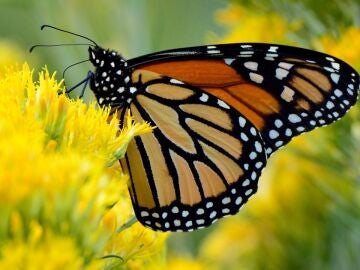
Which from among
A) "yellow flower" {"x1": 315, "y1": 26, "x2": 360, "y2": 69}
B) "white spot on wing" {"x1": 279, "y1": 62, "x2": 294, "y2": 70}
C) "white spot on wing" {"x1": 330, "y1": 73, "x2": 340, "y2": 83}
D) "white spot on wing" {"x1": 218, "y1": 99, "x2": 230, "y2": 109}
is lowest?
"white spot on wing" {"x1": 330, "y1": 73, "x2": 340, "y2": 83}

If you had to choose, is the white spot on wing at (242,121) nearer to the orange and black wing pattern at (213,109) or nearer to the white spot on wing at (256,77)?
the orange and black wing pattern at (213,109)

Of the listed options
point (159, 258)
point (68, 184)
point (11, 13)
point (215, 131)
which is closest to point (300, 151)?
point (215, 131)

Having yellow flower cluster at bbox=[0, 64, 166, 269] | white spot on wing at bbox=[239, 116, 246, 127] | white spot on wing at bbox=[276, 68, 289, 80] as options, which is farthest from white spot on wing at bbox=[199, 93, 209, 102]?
yellow flower cluster at bbox=[0, 64, 166, 269]

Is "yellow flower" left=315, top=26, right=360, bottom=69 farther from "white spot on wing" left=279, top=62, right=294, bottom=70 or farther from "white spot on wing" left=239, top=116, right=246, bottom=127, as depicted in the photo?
"white spot on wing" left=239, top=116, right=246, bottom=127

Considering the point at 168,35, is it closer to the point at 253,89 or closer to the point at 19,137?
the point at 253,89

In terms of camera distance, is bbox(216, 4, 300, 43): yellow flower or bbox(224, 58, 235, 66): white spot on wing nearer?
bbox(224, 58, 235, 66): white spot on wing

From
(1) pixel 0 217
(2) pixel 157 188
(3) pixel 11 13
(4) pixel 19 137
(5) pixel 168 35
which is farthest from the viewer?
(3) pixel 11 13
